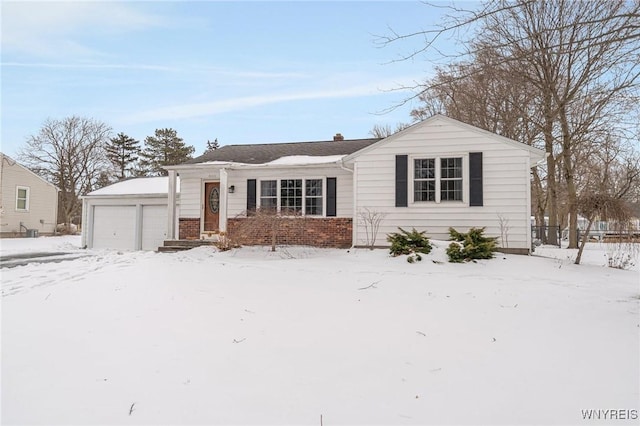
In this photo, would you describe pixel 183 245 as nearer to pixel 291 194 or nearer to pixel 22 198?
pixel 291 194

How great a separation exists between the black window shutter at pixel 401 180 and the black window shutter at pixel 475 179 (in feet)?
5.58

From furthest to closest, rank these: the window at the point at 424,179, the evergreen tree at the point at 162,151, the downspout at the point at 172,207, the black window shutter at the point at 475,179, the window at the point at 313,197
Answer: the evergreen tree at the point at 162,151 → the downspout at the point at 172,207 → the window at the point at 313,197 → the window at the point at 424,179 → the black window shutter at the point at 475,179

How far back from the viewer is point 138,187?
16.5 m

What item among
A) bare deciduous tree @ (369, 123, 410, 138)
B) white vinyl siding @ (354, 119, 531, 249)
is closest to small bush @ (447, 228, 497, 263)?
white vinyl siding @ (354, 119, 531, 249)

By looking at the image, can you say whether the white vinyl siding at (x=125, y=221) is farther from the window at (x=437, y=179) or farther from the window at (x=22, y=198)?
the window at (x=437, y=179)

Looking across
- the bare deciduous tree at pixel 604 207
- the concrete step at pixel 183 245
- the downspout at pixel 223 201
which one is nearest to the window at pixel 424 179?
the bare deciduous tree at pixel 604 207

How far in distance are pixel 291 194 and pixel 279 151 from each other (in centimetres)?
262

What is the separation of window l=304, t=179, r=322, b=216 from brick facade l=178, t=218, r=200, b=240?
4.06m

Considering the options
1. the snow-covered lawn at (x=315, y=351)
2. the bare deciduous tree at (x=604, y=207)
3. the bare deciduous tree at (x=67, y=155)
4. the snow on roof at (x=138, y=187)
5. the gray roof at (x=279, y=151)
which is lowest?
Result: the snow-covered lawn at (x=315, y=351)

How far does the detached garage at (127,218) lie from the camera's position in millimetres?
15102

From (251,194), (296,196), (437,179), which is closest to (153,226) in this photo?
(251,194)

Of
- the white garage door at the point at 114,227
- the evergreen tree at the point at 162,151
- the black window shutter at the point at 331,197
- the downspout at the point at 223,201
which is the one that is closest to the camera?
the black window shutter at the point at 331,197

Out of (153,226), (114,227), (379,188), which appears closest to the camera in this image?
(379,188)

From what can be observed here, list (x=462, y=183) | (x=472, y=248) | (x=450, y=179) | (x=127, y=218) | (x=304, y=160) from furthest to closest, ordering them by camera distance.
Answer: (x=127, y=218) < (x=304, y=160) < (x=450, y=179) < (x=462, y=183) < (x=472, y=248)
